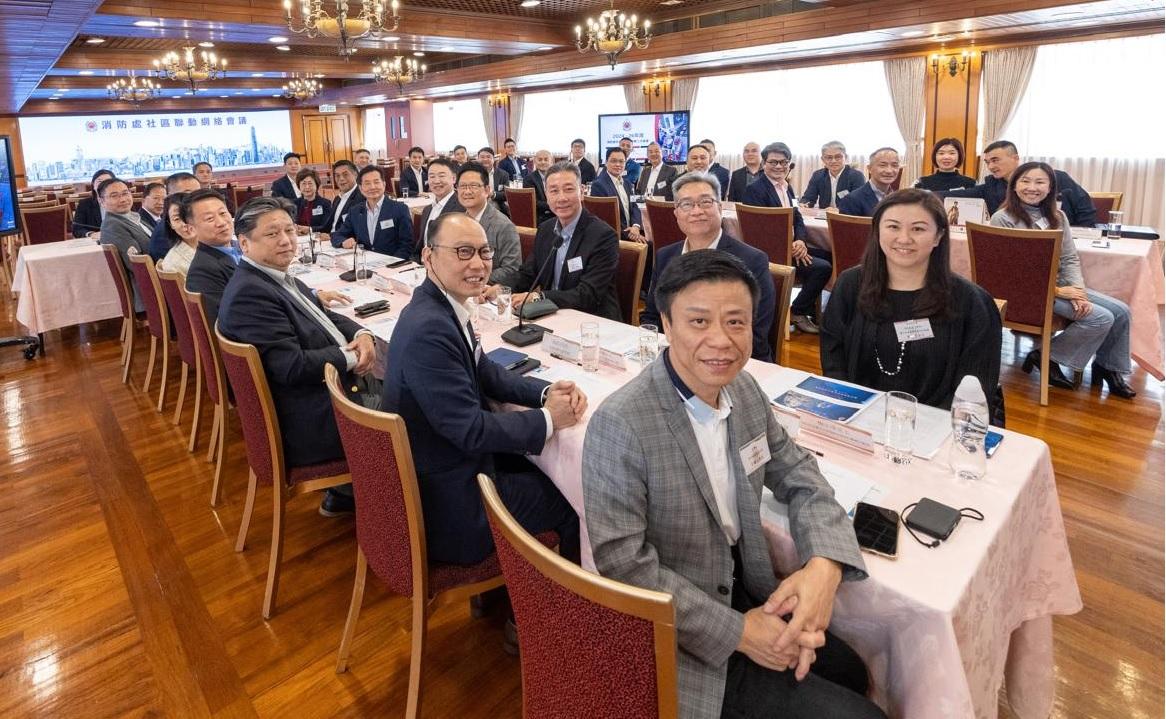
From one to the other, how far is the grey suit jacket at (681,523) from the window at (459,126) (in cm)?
1547

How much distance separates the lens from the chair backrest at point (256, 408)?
1974 mm

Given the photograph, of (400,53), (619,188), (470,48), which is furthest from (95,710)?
(400,53)

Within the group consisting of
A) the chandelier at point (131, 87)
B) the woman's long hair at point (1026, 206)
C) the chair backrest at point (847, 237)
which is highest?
the chandelier at point (131, 87)

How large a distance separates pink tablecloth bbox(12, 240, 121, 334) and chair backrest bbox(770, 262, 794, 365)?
5185 millimetres

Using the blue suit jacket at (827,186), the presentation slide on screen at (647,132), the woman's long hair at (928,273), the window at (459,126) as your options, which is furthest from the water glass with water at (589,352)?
the window at (459,126)

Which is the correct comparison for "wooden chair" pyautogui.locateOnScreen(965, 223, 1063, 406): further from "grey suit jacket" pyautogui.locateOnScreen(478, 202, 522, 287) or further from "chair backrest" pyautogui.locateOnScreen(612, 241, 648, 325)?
"grey suit jacket" pyautogui.locateOnScreen(478, 202, 522, 287)

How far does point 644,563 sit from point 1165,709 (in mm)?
1483

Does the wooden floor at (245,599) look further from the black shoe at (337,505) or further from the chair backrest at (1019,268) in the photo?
the chair backrest at (1019,268)

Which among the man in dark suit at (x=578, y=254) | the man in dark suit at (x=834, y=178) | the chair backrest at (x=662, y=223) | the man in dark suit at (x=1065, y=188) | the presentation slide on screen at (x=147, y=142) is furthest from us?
the presentation slide on screen at (x=147, y=142)

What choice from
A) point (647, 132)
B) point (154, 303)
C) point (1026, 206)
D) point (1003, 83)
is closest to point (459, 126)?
point (647, 132)

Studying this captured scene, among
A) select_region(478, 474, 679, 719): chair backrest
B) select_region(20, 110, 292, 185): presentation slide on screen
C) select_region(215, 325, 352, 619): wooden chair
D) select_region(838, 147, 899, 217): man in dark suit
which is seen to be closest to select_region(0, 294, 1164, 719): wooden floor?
select_region(215, 325, 352, 619): wooden chair

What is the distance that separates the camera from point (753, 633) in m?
1.14

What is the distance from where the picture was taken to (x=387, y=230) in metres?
4.90

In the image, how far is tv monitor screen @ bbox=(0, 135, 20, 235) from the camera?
5270mm
